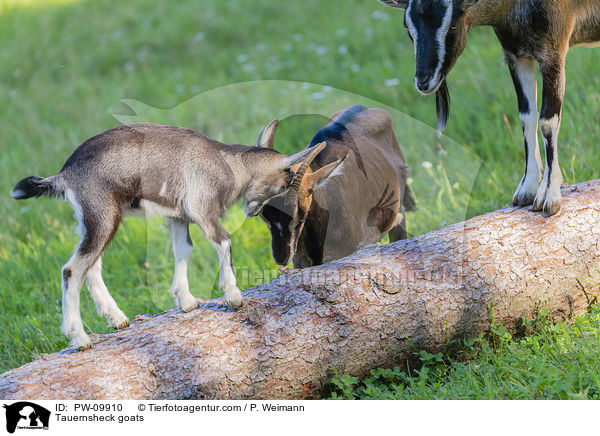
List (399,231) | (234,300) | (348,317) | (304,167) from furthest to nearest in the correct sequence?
(399,231) → (304,167) → (348,317) → (234,300)

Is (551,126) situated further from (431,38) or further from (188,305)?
(188,305)

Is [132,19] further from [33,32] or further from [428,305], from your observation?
[428,305]

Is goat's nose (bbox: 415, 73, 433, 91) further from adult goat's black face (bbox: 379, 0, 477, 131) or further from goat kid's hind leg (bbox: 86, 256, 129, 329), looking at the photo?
goat kid's hind leg (bbox: 86, 256, 129, 329)

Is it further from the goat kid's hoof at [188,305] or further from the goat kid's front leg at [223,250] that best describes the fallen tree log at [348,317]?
the goat kid's front leg at [223,250]

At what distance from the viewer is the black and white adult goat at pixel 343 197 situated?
438 centimetres

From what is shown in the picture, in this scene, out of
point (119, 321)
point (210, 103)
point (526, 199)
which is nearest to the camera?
point (119, 321)

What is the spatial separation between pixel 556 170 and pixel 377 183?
1.37 meters

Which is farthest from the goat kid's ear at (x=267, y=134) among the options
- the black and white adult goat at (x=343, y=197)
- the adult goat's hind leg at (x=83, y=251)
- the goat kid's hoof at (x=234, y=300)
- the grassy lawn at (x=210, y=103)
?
the adult goat's hind leg at (x=83, y=251)

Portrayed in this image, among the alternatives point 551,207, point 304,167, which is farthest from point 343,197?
point 551,207

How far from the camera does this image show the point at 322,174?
Result: 4.39 metres

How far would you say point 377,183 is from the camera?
5.30m

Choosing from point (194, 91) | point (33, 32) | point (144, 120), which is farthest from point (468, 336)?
point (33, 32)

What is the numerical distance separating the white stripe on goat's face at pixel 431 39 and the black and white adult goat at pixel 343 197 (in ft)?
2.36

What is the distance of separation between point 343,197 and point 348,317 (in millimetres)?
1318
